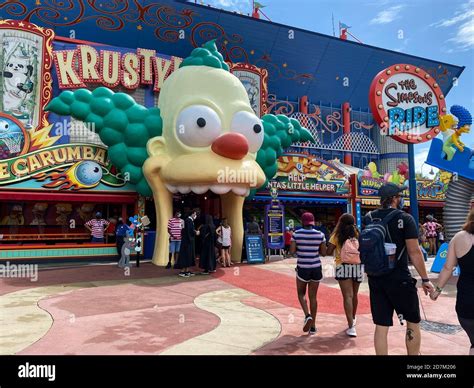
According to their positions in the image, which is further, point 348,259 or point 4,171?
point 4,171

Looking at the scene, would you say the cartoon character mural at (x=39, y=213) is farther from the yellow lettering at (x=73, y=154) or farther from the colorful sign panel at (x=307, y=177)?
the colorful sign panel at (x=307, y=177)

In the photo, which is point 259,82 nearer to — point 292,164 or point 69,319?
point 292,164

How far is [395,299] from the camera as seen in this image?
352cm

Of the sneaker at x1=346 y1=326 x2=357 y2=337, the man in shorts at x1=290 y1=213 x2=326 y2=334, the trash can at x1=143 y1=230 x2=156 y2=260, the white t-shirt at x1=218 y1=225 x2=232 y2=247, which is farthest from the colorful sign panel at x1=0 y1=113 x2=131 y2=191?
the sneaker at x1=346 y1=326 x2=357 y2=337

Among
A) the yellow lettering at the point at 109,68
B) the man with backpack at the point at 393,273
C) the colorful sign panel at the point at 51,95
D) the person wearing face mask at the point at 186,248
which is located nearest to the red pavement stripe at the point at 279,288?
the person wearing face mask at the point at 186,248

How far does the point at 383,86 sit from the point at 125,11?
43.4 ft

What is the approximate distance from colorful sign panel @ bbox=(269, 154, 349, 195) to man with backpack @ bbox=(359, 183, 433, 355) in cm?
1083

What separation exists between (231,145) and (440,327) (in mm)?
6403

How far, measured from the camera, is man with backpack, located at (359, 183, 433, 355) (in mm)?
3510

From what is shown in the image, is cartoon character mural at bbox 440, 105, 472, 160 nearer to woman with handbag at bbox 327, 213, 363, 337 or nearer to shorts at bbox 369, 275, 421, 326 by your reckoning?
woman with handbag at bbox 327, 213, 363, 337

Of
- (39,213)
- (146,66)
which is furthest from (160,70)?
(39,213)

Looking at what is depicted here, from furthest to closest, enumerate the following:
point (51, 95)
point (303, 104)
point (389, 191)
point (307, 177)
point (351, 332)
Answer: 1. point (303, 104)
2. point (307, 177)
3. point (51, 95)
4. point (351, 332)
5. point (389, 191)

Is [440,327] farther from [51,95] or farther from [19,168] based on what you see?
A: [51,95]

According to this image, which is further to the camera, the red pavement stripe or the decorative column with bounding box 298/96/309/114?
the decorative column with bounding box 298/96/309/114
